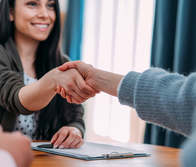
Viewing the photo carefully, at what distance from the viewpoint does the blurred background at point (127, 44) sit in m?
1.69

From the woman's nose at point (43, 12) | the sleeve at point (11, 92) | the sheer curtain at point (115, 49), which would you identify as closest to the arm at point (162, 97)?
the sleeve at point (11, 92)

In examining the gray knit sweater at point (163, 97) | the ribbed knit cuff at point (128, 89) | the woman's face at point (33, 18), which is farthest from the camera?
the woman's face at point (33, 18)

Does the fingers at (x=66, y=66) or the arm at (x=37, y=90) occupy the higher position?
the fingers at (x=66, y=66)

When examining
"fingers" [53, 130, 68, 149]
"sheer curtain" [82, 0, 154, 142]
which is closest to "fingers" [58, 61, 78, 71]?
"fingers" [53, 130, 68, 149]

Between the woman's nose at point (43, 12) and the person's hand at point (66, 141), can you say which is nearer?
the person's hand at point (66, 141)

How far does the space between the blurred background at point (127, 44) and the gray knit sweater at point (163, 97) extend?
41.3 inches

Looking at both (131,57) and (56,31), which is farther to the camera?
(131,57)

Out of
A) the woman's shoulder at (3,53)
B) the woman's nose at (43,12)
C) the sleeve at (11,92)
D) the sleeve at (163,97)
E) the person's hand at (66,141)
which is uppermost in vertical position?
the woman's nose at (43,12)

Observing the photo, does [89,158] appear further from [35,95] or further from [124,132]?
[124,132]

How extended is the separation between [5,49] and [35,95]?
504 mm

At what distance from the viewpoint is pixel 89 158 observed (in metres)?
0.75

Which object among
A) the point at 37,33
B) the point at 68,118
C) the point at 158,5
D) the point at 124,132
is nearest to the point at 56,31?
the point at 37,33

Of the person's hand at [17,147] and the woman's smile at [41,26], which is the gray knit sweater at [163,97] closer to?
the person's hand at [17,147]

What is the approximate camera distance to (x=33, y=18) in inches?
63.2
